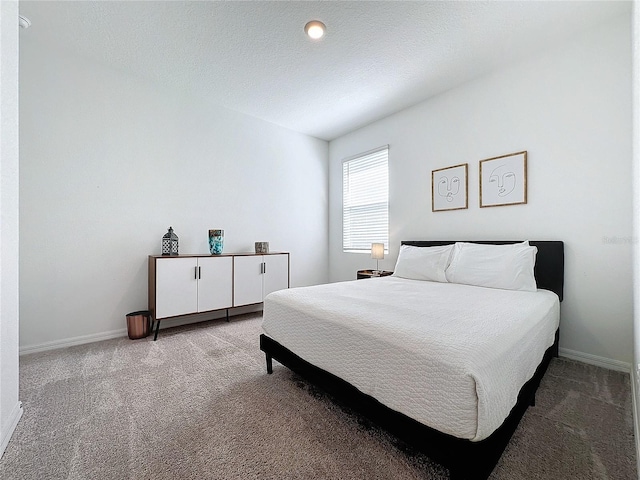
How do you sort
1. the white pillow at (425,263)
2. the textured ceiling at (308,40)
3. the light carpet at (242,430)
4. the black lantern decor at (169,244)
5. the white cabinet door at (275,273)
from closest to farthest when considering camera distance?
the light carpet at (242,430) < the textured ceiling at (308,40) < the white pillow at (425,263) < the black lantern decor at (169,244) < the white cabinet door at (275,273)

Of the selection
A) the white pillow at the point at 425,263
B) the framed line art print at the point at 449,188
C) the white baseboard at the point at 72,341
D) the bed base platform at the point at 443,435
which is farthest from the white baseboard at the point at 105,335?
the framed line art print at the point at 449,188

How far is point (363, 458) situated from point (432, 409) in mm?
495

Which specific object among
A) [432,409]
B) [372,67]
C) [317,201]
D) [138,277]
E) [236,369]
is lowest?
[236,369]

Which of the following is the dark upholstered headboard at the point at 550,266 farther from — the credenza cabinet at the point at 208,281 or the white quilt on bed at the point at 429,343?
the credenza cabinet at the point at 208,281

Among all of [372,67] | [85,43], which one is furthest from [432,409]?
[85,43]

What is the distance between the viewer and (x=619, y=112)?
2240 millimetres

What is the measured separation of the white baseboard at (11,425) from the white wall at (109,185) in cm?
136

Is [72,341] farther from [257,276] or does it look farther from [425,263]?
[425,263]

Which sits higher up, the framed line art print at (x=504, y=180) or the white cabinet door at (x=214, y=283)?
the framed line art print at (x=504, y=180)

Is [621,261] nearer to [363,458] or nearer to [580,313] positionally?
[580,313]

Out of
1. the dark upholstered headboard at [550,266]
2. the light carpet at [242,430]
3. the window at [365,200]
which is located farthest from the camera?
the window at [365,200]

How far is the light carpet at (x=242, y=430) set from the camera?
1257 millimetres

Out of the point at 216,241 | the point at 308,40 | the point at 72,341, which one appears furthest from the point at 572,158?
the point at 72,341

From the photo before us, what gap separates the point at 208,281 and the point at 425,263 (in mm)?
2436
